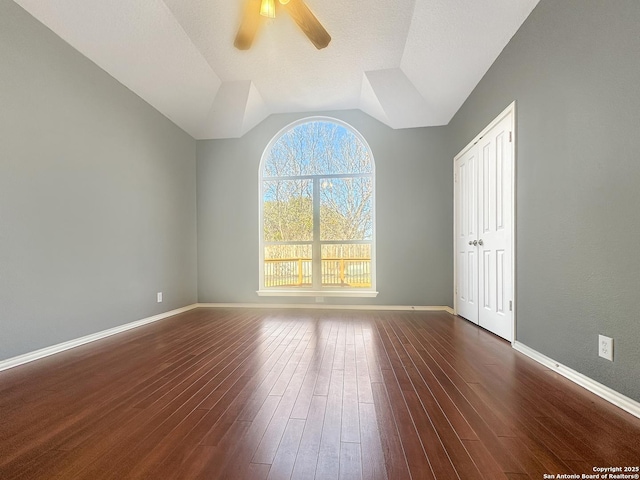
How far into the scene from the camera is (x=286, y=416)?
1518 millimetres

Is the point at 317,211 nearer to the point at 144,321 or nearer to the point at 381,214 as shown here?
the point at 381,214

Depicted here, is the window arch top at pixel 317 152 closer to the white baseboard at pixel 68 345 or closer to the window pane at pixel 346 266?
the window pane at pixel 346 266

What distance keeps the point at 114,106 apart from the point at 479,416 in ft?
14.1

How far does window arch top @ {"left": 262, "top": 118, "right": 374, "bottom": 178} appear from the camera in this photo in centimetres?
487

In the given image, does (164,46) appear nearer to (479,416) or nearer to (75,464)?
(75,464)

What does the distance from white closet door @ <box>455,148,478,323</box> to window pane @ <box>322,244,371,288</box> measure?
4.37 ft

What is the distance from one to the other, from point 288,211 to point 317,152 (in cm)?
109

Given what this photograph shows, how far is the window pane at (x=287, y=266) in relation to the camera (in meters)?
4.93

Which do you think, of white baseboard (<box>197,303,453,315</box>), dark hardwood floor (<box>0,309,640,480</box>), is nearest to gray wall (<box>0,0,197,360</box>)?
dark hardwood floor (<box>0,309,640,480</box>)

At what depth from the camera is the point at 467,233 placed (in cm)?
391

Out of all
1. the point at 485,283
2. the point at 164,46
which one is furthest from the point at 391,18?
the point at 485,283

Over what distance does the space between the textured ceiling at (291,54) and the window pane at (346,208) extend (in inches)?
43.3

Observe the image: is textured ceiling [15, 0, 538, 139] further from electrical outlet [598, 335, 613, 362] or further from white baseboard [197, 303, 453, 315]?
white baseboard [197, 303, 453, 315]

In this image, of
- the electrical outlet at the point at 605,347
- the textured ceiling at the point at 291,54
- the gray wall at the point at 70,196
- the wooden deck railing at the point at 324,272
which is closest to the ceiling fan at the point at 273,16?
the textured ceiling at the point at 291,54
